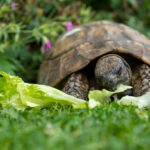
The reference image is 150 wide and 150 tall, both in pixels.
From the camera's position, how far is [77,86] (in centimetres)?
346

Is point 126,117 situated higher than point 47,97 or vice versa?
point 47,97

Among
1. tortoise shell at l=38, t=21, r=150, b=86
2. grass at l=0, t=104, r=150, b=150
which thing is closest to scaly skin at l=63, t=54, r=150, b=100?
tortoise shell at l=38, t=21, r=150, b=86

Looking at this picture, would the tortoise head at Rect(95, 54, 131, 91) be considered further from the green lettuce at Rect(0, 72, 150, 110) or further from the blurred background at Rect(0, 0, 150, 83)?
the blurred background at Rect(0, 0, 150, 83)

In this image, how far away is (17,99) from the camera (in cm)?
272

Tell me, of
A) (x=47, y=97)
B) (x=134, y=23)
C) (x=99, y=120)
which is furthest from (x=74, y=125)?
(x=134, y=23)

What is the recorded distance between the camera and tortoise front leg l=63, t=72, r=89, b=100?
Result: 3.43 meters

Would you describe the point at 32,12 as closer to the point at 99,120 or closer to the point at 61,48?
the point at 61,48

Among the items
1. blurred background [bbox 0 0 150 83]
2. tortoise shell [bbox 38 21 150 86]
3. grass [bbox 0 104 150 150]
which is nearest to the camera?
grass [bbox 0 104 150 150]

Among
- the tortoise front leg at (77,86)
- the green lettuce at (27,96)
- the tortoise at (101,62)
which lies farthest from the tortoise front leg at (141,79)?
the green lettuce at (27,96)

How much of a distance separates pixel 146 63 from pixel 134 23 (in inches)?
145

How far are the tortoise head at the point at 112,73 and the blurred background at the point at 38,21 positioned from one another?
4.12ft

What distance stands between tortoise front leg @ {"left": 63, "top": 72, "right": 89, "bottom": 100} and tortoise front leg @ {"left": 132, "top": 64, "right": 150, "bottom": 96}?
1.97 ft

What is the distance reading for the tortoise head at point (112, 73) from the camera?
308cm

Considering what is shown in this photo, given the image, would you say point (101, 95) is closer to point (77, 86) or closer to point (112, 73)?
point (112, 73)
